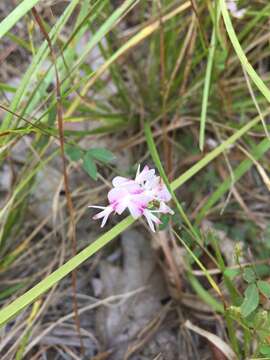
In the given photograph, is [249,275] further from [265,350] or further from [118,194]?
[118,194]

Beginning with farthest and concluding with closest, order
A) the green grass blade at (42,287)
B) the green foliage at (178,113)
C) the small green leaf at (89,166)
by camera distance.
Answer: the green foliage at (178,113)
the small green leaf at (89,166)
the green grass blade at (42,287)

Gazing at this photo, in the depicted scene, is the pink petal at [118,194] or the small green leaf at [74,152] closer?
the pink petal at [118,194]

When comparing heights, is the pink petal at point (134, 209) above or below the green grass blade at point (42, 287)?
above

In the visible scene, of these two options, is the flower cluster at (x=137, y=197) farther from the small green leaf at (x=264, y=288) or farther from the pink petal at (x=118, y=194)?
the small green leaf at (x=264, y=288)

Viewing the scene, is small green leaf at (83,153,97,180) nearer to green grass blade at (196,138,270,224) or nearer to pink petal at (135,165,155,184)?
pink petal at (135,165,155,184)

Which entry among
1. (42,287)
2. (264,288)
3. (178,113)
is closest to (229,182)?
(178,113)

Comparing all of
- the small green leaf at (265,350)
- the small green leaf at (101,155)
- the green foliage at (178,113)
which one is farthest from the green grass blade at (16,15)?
the small green leaf at (265,350)

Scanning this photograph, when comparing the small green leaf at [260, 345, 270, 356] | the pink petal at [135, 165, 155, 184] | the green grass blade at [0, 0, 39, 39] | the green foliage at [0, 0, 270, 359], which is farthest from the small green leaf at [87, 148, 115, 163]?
the small green leaf at [260, 345, 270, 356]

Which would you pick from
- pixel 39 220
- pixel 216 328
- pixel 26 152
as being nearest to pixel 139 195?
pixel 216 328

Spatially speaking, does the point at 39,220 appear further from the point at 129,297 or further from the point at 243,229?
the point at 243,229
